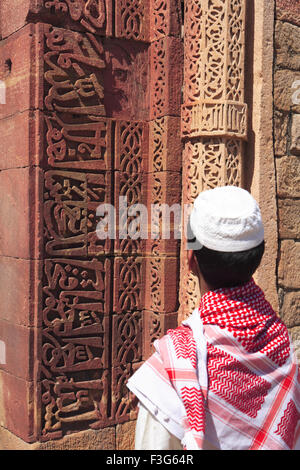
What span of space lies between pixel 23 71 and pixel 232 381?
2719mm

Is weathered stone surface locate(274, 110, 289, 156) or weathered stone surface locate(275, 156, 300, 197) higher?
weathered stone surface locate(274, 110, 289, 156)

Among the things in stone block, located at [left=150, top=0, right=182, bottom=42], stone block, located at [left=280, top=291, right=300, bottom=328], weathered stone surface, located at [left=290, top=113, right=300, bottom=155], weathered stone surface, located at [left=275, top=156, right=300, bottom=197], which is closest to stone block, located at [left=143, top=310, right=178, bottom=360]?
stone block, located at [left=280, top=291, right=300, bottom=328]

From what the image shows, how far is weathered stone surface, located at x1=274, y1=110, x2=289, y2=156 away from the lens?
13.0 ft

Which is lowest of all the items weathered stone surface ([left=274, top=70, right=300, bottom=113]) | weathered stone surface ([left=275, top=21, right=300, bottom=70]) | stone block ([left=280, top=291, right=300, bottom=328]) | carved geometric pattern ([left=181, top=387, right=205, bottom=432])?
stone block ([left=280, top=291, right=300, bottom=328])

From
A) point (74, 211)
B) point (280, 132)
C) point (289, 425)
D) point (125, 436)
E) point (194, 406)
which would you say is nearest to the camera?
point (194, 406)

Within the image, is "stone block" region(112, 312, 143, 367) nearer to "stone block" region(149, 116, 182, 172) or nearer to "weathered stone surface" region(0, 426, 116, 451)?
"weathered stone surface" region(0, 426, 116, 451)

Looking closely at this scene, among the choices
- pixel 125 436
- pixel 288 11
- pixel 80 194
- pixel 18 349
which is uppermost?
pixel 288 11

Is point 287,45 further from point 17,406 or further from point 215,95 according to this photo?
point 17,406

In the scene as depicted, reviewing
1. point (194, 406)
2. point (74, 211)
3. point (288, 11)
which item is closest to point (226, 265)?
point (194, 406)

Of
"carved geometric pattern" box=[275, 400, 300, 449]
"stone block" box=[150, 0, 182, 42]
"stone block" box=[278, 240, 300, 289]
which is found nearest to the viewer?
"carved geometric pattern" box=[275, 400, 300, 449]

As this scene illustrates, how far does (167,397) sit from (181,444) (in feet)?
0.49

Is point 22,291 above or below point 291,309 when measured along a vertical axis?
above

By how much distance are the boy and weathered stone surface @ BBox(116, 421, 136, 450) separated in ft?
7.65

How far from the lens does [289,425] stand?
5.64 feet
